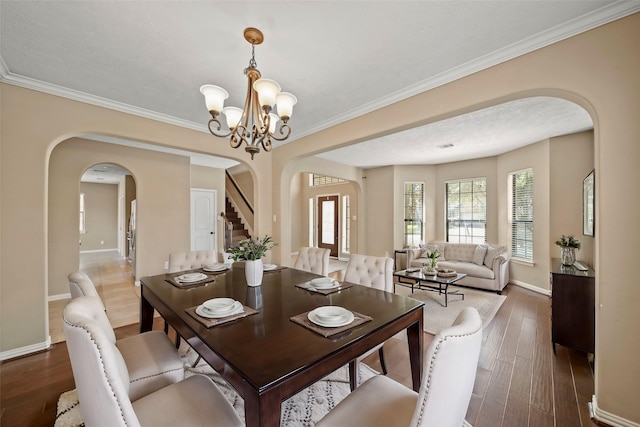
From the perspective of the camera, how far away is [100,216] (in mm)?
8945

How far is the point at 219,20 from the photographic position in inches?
67.7

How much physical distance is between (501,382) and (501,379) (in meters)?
0.05

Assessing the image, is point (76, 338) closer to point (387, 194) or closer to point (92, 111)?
point (92, 111)

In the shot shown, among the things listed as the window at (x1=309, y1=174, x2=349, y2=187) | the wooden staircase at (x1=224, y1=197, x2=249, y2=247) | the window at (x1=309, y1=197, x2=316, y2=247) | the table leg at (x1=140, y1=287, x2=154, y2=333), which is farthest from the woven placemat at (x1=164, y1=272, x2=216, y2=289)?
A: the window at (x1=309, y1=197, x2=316, y2=247)

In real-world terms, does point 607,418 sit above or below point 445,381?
below

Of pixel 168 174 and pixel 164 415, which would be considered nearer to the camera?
pixel 164 415

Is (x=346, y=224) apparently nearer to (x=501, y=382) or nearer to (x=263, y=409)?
(x=501, y=382)

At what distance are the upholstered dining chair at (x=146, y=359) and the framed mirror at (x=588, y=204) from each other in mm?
4921

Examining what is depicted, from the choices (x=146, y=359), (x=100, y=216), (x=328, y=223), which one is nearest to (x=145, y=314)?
(x=146, y=359)

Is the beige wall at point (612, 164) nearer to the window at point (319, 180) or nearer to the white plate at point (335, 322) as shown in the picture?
the white plate at point (335, 322)

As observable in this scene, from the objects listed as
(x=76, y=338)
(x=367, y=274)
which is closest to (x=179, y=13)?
(x=76, y=338)

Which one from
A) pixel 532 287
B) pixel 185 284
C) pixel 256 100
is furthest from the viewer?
pixel 532 287

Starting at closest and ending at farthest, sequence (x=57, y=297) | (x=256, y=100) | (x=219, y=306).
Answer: (x=219, y=306) → (x=256, y=100) → (x=57, y=297)

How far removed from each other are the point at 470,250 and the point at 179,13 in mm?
5890
